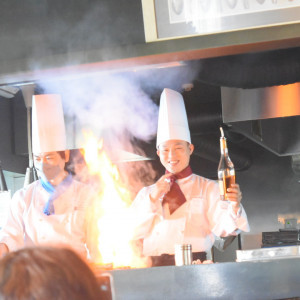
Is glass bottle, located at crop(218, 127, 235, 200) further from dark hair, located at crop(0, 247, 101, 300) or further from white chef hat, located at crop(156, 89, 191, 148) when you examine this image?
dark hair, located at crop(0, 247, 101, 300)

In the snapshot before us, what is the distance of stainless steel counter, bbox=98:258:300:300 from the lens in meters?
2.45

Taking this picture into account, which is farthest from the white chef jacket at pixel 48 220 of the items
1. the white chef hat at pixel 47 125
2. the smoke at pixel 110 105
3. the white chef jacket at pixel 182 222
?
the smoke at pixel 110 105

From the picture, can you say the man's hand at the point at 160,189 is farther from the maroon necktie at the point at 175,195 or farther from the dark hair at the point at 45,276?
the dark hair at the point at 45,276

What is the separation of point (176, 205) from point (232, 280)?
150 centimetres

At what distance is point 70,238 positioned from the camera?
3.63 metres

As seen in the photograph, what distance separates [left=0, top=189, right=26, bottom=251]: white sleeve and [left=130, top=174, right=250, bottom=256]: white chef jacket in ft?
2.39

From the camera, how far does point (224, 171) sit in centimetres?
310

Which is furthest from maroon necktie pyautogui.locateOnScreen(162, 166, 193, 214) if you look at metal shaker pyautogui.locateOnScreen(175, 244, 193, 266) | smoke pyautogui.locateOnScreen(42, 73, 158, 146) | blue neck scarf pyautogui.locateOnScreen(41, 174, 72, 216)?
metal shaker pyautogui.locateOnScreen(175, 244, 193, 266)

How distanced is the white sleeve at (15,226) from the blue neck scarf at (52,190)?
163mm

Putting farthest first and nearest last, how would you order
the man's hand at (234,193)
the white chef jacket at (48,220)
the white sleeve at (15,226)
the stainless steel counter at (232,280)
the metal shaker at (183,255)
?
1. the white chef jacket at (48,220)
2. the white sleeve at (15,226)
3. the man's hand at (234,193)
4. the metal shaker at (183,255)
5. the stainless steel counter at (232,280)

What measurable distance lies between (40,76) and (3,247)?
0.98m

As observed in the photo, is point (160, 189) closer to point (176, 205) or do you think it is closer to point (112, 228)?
point (176, 205)

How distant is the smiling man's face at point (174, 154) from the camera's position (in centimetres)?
390

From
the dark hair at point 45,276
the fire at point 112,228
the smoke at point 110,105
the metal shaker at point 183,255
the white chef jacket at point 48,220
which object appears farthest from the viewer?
the smoke at point 110,105
